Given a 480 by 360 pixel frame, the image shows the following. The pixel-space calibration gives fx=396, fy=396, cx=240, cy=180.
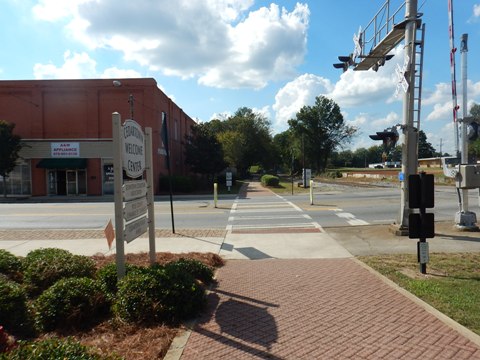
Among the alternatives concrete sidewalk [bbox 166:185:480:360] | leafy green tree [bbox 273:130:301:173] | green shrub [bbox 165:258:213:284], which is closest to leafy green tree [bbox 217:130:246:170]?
leafy green tree [bbox 273:130:301:173]

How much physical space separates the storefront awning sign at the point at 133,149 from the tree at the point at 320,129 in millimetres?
89161

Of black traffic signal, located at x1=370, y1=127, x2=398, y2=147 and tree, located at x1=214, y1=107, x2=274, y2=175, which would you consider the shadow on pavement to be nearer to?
black traffic signal, located at x1=370, y1=127, x2=398, y2=147

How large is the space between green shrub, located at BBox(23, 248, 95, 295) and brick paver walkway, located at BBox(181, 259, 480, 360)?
6.77ft

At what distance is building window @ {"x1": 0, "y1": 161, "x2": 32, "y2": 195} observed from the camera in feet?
107

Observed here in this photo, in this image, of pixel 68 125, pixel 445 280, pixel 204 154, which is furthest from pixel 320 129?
pixel 445 280

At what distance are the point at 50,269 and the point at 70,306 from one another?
4.99 feet

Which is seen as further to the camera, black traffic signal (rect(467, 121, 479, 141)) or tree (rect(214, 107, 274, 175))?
tree (rect(214, 107, 274, 175))

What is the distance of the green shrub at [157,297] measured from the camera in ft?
14.9

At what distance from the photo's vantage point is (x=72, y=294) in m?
4.71

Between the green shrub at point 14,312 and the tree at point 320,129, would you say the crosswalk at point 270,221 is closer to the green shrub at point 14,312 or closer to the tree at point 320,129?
the green shrub at point 14,312

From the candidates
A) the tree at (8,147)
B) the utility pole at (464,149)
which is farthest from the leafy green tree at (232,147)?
the utility pole at (464,149)

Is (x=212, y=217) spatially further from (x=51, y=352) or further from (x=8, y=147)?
(x=8, y=147)

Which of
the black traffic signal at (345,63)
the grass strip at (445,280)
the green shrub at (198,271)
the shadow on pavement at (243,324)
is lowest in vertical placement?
the grass strip at (445,280)

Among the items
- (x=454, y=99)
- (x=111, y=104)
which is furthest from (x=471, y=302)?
(x=111, y=104)
